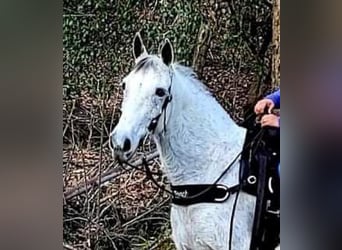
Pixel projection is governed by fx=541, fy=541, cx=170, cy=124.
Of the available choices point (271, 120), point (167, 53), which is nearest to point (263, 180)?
point (271, 120)

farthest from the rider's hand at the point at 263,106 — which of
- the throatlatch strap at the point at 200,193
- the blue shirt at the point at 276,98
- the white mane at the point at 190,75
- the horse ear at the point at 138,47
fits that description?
the horse ear at the point at 138,47

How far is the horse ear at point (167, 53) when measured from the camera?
6.24 ft

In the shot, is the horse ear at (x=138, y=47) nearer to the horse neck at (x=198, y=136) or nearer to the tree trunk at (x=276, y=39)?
the horse neck at (x=198, y=136)

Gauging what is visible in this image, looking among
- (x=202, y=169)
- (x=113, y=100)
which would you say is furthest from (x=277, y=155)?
(x=113, y=100)

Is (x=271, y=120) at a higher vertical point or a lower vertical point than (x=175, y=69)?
lower

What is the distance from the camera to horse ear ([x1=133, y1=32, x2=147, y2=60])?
1902mm

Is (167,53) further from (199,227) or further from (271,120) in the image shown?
(199,227)

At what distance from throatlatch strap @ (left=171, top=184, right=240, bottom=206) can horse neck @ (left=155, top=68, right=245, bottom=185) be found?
2cm

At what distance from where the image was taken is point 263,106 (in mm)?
1885

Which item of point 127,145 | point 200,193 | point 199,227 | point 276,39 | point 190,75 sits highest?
point 276,39

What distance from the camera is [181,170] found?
1.92 meters

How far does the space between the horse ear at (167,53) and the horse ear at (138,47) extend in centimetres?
6

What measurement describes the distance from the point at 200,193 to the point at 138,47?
559 mm
